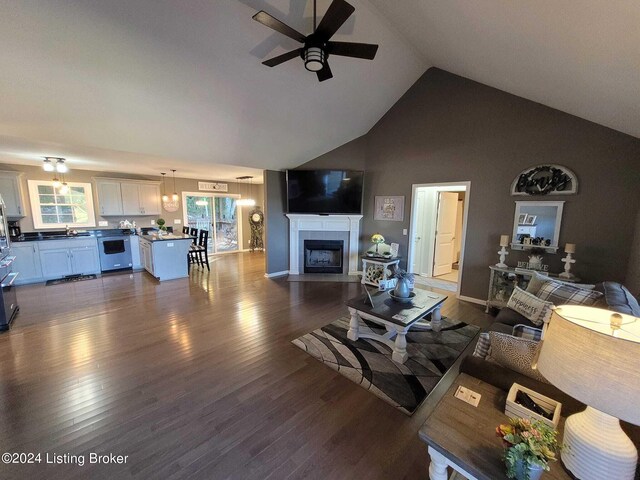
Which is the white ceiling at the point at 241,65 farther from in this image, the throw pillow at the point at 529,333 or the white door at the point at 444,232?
the white door at the point at 444,232

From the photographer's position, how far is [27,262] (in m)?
5.03

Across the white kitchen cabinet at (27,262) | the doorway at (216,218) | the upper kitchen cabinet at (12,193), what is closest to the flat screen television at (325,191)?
the doorway at (216,218)

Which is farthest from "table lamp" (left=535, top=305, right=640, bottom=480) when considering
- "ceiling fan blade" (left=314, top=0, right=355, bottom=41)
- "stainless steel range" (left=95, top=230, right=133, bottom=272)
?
"stainless steel range" (left=95, top=230, right=133, bottom=272)

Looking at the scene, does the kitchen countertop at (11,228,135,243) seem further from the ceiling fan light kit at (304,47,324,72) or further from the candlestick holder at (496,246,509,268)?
the candlestick holder at (496,246,509,268)

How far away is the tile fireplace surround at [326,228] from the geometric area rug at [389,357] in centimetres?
253

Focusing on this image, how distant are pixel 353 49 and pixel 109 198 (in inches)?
273

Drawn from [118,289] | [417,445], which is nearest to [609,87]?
[417,445]

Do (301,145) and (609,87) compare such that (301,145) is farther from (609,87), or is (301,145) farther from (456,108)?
(609,87)

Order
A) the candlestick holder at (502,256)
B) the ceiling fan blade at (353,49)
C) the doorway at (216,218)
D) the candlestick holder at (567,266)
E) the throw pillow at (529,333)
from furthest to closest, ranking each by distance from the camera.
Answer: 1. the doorway at (216,218)
2. the candlestick holder at (502,256)
3. the candlestick holder at (567,266)
4. the ceiling fan blade at (353,49)
5. the throw pillow at (529,333)

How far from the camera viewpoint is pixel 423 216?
563 centimetres

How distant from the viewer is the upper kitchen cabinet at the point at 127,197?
20.4ft

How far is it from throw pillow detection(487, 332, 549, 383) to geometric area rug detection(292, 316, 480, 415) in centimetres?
92

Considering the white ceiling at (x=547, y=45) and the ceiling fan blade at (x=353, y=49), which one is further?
the ceiling fan blade at (x=353, y=49)

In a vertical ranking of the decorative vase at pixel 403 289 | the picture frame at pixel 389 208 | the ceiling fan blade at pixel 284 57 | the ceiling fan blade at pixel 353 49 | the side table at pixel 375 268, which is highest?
the ceiling fan blade at pixel 353 49
